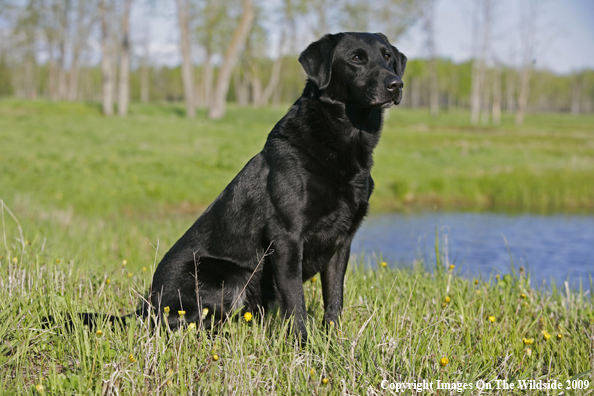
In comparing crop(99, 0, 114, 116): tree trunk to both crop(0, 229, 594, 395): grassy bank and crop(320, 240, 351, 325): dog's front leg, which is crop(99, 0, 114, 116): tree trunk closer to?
crop(0, 229, 594, 395): grassy bank

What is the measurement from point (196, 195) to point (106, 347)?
30.6ft

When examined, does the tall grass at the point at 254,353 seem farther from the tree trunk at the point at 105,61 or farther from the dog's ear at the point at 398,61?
the tree trunk at the point at 105,61

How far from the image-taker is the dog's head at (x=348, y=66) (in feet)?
9.95

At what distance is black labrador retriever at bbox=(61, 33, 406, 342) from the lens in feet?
9.48

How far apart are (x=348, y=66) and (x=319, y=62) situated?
18 centimetres

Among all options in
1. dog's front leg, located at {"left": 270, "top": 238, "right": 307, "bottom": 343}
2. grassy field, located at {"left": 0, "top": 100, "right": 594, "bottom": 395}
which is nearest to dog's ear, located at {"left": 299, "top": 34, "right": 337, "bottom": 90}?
dog's front leg, located at {"left": 270, "top": 238, "right": 307, "bottom": 343}

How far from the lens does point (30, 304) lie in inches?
118

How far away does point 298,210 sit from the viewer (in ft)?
9.41

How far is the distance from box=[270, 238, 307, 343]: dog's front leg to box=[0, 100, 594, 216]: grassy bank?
7.43 m

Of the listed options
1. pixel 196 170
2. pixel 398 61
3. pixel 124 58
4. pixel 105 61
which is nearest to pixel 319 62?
pixel 398 61

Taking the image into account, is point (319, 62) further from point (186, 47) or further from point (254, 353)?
point (186, 47)

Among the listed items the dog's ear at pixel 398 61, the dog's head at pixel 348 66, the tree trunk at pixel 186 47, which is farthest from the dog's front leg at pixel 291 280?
the tree trunk at pixel 186 47

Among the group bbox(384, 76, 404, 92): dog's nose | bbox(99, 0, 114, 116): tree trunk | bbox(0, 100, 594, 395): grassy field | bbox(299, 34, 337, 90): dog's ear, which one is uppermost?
bbox(99, 0, 114, 116): tree trunk

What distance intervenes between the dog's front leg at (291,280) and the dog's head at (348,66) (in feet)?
3.24
